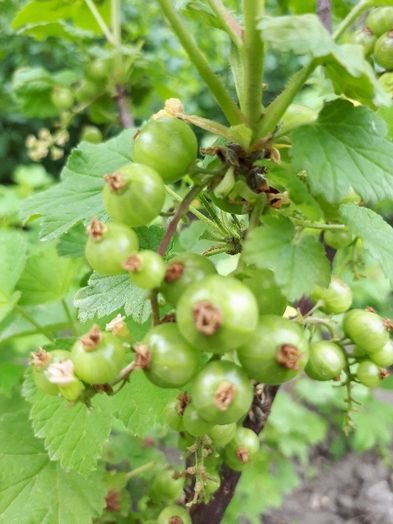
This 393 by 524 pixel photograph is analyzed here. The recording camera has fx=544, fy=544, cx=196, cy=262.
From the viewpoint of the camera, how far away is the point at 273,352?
43 centimetres

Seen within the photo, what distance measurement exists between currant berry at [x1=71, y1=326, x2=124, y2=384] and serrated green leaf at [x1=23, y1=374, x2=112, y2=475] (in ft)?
1.05

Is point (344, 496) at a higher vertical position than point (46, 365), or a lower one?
lower

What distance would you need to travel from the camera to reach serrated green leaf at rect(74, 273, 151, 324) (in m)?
0.66

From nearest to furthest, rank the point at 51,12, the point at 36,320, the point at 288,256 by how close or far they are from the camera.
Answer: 1. the point at 288,256
2. the point at 36,320
3. the point at 51,12

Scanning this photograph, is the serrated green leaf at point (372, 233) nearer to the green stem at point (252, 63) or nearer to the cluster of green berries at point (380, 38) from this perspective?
the green stem at point (252, 63)

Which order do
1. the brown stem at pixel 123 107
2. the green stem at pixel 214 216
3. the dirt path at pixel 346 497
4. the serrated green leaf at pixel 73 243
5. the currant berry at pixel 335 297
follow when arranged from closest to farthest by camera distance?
1. the green stem at pixel 214 216
2. the currant berry at pixel 335 297
3. the serrated green leaf at pixel 73 243
4. the brown stem at pixel 123 107
5. the dirt path at pixel 346 497

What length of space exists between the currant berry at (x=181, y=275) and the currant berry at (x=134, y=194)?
5 centimetres

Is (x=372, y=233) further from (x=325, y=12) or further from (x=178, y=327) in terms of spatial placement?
(x=325, y=12)

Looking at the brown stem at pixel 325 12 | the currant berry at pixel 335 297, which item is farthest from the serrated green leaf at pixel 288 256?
the brown stem at pixel 325 12

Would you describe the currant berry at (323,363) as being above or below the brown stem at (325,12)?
below

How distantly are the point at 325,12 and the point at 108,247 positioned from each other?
750 millimetres

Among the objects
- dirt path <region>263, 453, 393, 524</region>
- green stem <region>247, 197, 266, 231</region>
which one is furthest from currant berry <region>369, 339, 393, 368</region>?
dirt path <region>263, 453, 393, 524</region>

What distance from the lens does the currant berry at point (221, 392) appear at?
418 millimetres

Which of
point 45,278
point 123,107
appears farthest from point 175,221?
point 123,107
